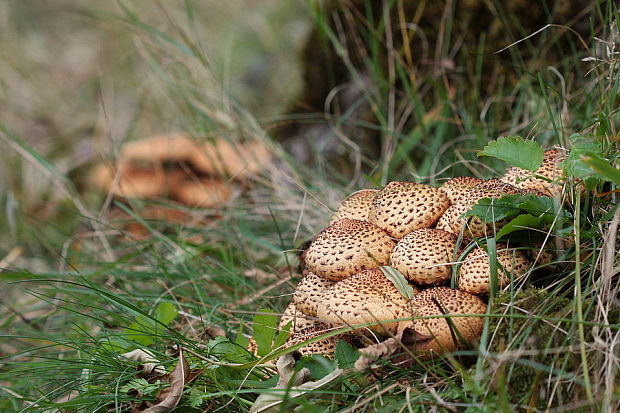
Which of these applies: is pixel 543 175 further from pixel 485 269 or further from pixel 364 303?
pixel 364 303

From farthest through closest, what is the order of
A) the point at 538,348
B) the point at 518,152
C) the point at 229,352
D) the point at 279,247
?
the point at 279,247 < the point at 229,352 < the point at 518,152 < the point at 538,348

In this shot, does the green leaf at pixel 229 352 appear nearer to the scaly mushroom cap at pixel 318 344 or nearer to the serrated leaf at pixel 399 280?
the scaly mushroom cap at pixel 318 344

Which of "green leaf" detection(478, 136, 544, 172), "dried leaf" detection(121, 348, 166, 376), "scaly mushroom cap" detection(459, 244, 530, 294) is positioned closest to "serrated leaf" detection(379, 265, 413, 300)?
"scaly mushroom cap" detection(459, 244, 530, 294)

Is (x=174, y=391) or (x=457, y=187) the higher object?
(x=457, y=187)

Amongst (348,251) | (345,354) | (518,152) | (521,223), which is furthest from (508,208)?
(345,354)

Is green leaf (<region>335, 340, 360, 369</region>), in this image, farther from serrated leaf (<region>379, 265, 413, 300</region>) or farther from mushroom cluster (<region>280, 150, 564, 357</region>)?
serrated leaf (<region>379, 265, 413, 300</region>)

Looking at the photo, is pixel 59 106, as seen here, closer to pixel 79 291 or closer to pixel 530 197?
pixel 79 291
